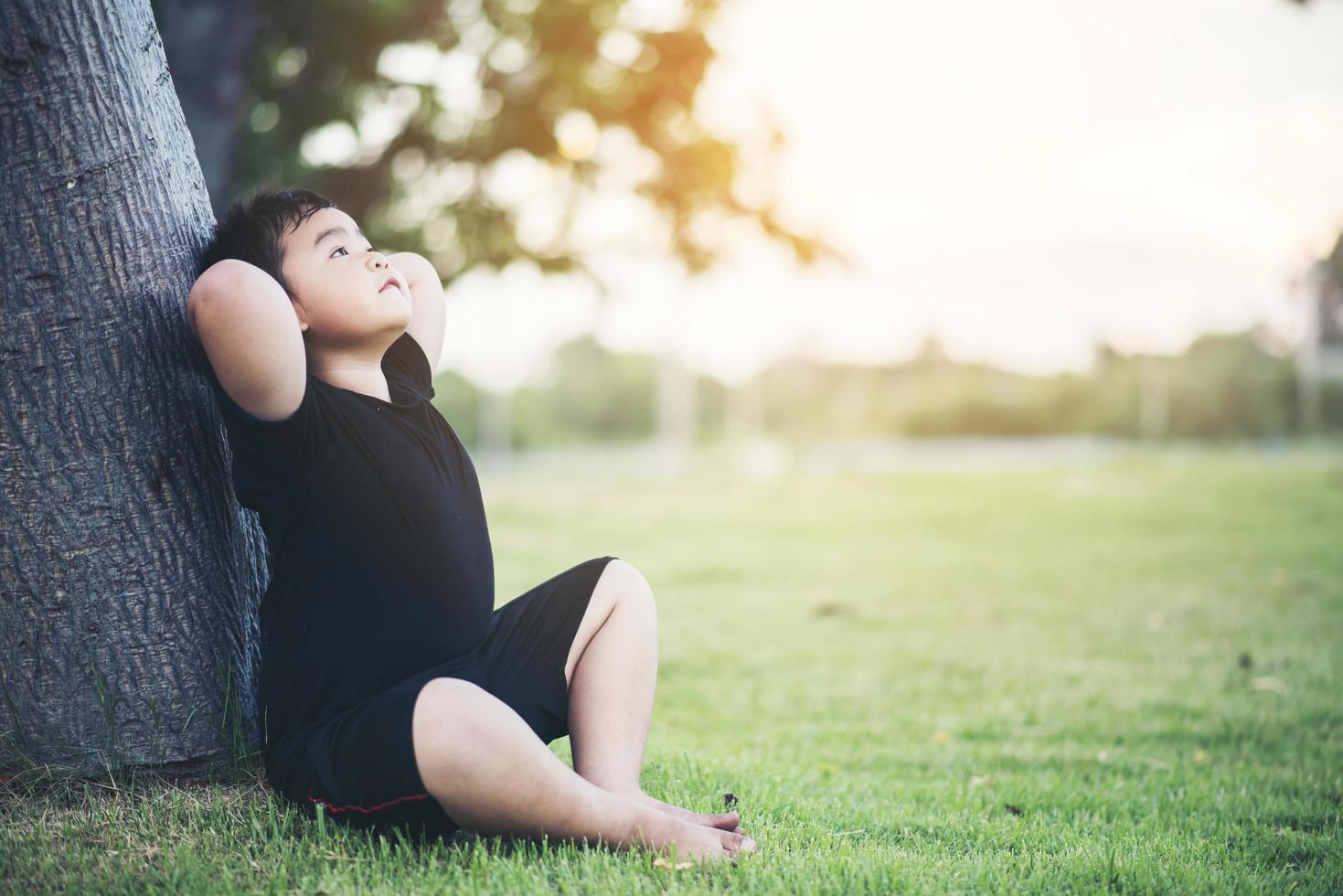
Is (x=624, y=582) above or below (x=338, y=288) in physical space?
below

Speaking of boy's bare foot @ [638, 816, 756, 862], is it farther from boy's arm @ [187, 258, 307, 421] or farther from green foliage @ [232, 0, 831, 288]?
green foliage @ [232, 0, 831, 288]

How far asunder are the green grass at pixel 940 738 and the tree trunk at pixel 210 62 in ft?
11.6

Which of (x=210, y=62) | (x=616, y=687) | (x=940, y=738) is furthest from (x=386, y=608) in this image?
(x=210, y=62)

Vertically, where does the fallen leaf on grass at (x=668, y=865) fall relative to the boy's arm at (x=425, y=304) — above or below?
below

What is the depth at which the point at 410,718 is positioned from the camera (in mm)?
1992

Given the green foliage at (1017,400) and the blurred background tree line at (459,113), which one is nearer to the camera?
the blurred background tree line at (459,113)

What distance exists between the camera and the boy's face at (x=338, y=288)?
2.27 m

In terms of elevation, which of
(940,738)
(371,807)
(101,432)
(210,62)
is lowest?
(940,738)

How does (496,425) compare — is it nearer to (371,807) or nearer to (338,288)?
(338,288)

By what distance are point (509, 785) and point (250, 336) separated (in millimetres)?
1012

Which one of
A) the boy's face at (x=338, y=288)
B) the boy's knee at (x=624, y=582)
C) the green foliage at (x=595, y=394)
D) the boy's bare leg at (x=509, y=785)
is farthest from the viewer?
the green foliage at (x=595, y=394)

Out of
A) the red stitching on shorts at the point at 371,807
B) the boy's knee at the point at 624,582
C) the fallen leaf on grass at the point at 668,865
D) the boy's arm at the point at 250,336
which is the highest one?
the boy's arm at the point at 250,336

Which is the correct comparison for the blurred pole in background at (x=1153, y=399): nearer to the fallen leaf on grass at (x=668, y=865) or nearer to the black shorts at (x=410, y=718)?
the black shorts at (x=410, y=718)

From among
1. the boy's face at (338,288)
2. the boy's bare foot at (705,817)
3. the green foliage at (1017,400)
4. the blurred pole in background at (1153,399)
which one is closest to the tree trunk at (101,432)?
the boy's face at (338,288)
